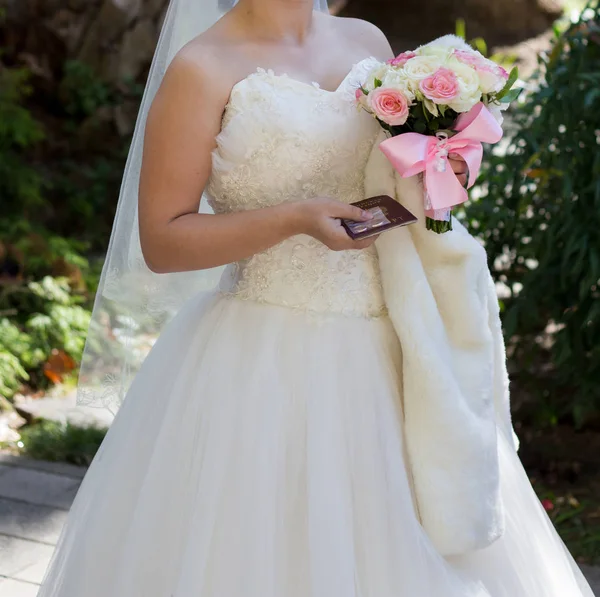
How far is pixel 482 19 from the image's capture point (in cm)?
877

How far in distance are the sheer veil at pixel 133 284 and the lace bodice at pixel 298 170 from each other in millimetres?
410

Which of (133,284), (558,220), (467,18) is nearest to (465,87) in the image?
(133,284)

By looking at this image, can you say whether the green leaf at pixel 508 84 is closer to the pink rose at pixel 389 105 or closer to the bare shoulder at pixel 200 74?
the pink rose at pixel 389 105

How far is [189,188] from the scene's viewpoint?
6.15 ft

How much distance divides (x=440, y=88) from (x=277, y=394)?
0.70 meters

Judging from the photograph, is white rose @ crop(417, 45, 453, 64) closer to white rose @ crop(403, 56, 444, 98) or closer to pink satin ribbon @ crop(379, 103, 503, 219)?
white rose @ crop(403, 56, 444, 98)

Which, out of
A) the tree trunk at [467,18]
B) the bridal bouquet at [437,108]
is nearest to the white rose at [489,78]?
the bridal bouquet at [437,108]

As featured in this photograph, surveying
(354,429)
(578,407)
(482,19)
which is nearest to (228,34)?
(354,429)

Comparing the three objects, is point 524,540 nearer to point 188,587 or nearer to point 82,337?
point 188,587

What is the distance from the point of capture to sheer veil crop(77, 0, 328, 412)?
229 centimetres

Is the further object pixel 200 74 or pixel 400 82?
pixel 200 74

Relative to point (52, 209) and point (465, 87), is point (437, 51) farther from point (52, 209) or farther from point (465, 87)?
point (52, 209)

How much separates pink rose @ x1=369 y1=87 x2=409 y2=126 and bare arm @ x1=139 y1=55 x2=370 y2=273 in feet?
0.79

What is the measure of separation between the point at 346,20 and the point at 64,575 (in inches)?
59.9
